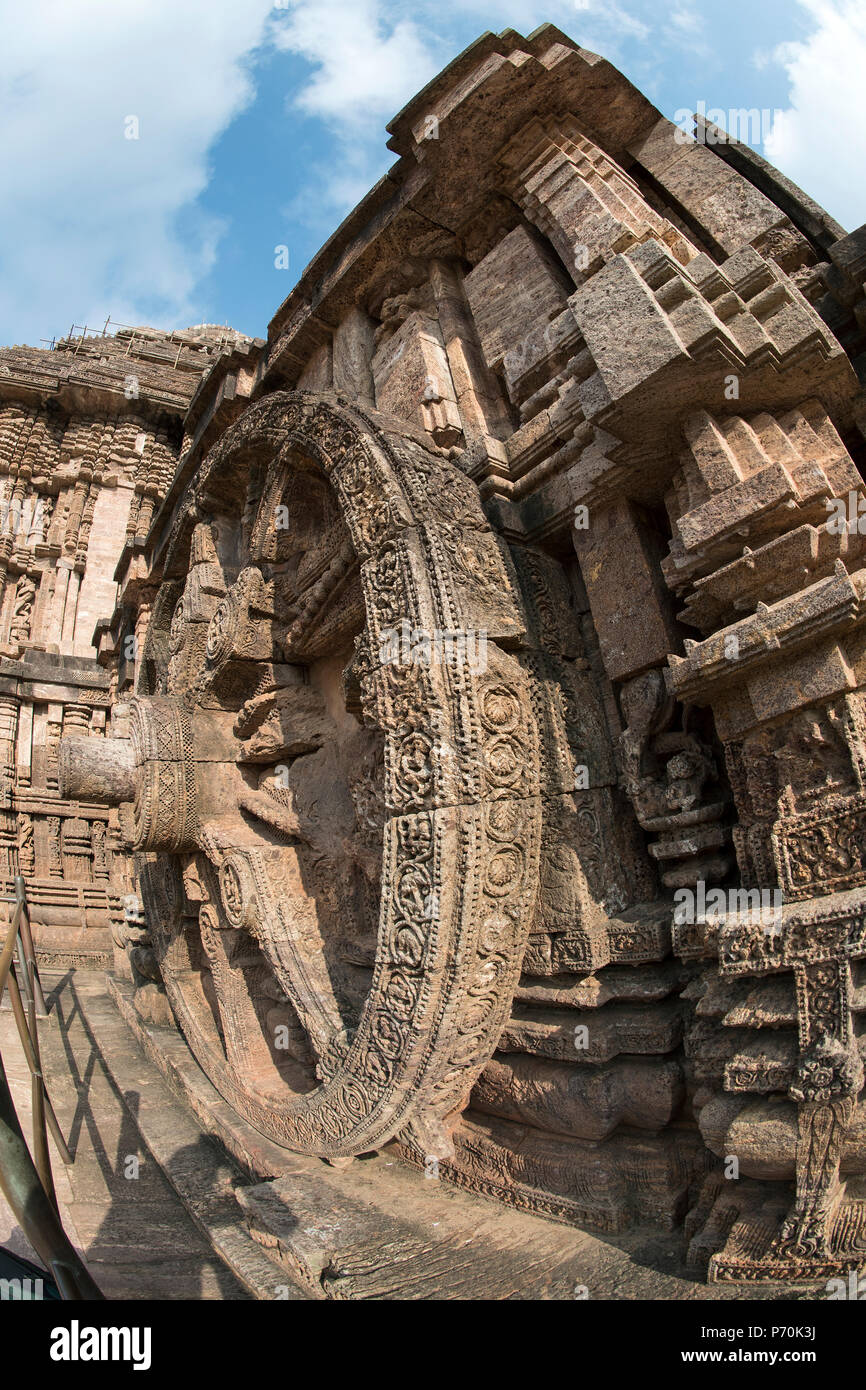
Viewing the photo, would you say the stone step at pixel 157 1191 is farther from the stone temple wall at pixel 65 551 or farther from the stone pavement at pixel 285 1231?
the stone temple wall at pixel 65 551

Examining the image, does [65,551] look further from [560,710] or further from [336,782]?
[560,710]

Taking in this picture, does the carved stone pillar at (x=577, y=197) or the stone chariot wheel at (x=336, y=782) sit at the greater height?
the carved stone pillar at (x=577, y=197)

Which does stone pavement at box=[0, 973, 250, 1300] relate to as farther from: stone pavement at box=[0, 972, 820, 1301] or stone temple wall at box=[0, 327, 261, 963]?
stone temple wall at box=[0, 327, 261, 963]

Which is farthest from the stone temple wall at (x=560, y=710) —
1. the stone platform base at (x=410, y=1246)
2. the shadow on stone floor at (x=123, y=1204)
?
the shadow on stone floor at (x=123, y=1204)

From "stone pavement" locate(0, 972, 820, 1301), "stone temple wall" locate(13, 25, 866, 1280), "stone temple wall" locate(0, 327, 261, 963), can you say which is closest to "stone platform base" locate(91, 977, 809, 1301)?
"stone pavement" locate(0, 972, 820, 1301)

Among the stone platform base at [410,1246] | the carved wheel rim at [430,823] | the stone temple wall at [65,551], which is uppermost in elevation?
the stone temple wall at [65,551]

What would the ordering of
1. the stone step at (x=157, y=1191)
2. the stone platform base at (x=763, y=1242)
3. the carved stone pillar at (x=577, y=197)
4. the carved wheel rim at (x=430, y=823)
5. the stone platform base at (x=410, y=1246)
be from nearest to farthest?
the stone platform base at (x=763, y=1242) < the stone platform base at (x=410, y=1246) < the stone step at (x=157, y=1191) < the carved wheel rim at (x=430, y=823) < the carved stone pillar at (x=577, y=197)

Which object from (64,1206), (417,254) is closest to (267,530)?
(417,254)

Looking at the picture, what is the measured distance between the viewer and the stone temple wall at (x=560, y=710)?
2619 mm

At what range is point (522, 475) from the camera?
168 inches

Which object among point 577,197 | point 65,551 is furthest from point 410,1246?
point 65,551

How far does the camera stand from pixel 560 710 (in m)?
3.70

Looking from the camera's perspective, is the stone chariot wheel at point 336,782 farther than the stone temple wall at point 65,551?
No
